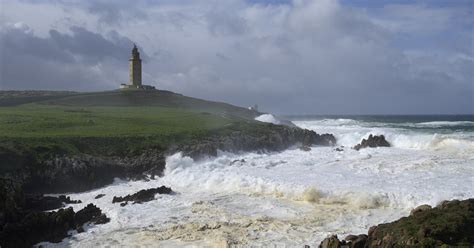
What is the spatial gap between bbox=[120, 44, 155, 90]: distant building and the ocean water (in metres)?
44.9

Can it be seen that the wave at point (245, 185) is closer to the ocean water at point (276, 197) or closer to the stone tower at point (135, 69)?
the ocean water at point (276, 197)

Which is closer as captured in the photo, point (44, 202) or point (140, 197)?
point (44, 202)

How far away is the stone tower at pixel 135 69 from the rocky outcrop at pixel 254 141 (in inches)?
1441

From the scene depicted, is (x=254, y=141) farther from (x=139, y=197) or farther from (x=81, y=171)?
(x=139, y=197)

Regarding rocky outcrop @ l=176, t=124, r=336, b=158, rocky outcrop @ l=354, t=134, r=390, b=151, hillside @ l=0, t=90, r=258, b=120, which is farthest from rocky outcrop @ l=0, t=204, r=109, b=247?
hillside @ l=0, t=90, r=258, b=120

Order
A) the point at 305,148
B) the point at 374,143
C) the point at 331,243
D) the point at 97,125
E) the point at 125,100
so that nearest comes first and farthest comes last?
the point at 331,243 → the point at 97,125 → the point at 305,148 → the point at 374,143 → the point at 125,100

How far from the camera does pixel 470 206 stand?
1672cm

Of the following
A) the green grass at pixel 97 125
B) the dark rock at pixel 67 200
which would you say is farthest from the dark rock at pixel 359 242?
the green grass at pixel 97 125

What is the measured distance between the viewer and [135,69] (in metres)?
78.9

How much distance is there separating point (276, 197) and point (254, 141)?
630 inches

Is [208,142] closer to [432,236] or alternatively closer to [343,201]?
[343,201]

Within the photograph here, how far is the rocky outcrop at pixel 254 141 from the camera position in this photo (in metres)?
35.3

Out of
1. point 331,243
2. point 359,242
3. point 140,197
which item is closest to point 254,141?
point 140,197

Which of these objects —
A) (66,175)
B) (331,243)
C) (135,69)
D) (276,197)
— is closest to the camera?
(331,243)
